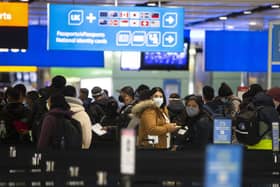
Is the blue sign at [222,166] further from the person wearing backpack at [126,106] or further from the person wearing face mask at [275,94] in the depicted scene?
the person wearing backpack at [126,106]

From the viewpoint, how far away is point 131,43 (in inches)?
448

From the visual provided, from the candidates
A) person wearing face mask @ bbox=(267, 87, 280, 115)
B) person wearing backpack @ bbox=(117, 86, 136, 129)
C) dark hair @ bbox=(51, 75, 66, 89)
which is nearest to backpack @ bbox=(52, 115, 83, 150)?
dark hair @ bbox=(51, 75, 66, 89)

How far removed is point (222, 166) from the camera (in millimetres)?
3953

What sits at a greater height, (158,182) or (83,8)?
(83,8)

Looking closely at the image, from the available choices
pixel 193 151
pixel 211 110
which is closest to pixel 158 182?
pixel 193 151

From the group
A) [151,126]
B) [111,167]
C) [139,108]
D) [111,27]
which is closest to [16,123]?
[139,108]

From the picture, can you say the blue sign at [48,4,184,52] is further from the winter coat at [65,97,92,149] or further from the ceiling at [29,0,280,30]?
the winter coat at [65,97,92,149]

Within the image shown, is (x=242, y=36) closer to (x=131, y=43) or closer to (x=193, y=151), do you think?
(x=131, y=43)

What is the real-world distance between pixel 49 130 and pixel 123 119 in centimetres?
277

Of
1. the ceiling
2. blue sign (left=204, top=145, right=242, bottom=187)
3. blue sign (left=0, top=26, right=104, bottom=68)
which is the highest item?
the ceiling

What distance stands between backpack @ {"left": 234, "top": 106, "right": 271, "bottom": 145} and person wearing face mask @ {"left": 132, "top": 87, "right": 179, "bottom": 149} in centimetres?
79

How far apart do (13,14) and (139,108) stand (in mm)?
3724

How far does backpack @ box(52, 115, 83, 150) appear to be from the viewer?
775cm

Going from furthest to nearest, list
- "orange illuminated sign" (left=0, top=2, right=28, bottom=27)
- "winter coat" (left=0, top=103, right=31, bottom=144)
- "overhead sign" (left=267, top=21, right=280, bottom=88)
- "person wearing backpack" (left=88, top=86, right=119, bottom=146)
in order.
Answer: "overhead sign" (left=267, top=21, right=280, bottom=88) → "person wearing backpack" (left=88, top=86, right=119, bottom=146) → "orange illuminated sign" (left=0, top=2, right=28, bottom=27) → "winter coat" (left=0, top=103, right=31, bottom=144)
